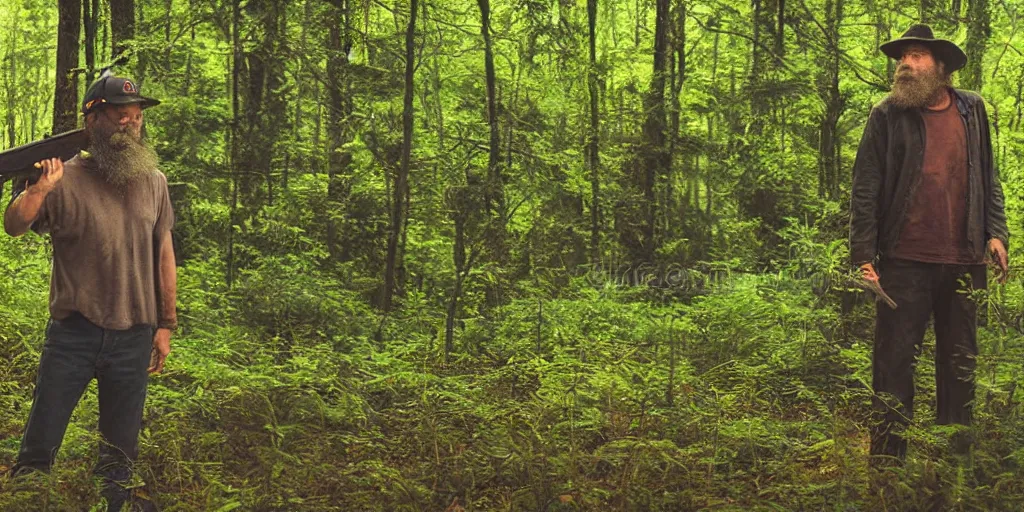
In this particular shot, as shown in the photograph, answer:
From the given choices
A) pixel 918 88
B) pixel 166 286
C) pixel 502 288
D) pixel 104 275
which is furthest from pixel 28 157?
pixel 502 288

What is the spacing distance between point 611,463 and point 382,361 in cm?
335

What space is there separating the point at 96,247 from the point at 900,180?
14.4 ft

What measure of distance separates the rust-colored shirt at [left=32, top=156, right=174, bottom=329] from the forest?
33.7 inches

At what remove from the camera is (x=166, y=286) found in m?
4.52

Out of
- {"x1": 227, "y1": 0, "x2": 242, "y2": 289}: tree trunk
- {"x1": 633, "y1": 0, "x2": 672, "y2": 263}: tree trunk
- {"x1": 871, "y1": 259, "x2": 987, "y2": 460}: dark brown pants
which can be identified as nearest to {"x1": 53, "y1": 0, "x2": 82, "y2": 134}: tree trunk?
{"x1": 227, "y1": 0, "x2": 242, "y2": 289}: tree trunk

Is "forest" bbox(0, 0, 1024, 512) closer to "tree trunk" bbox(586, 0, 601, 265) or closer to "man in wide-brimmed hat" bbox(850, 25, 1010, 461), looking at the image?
"tree trunk" bbox(586, 0, 601, 265)

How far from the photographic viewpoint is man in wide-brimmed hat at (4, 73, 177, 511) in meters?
4.06

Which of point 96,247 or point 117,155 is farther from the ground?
Answer: point 117,155

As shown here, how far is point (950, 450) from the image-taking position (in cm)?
511

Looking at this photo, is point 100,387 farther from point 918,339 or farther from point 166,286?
point 918,339

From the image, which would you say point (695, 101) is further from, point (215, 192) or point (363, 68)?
point (215, 192)

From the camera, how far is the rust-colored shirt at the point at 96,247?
13.3ft

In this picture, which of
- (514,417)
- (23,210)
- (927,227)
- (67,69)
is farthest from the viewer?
(67,69)

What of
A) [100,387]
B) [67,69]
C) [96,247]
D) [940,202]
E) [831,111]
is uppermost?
[67,69]
